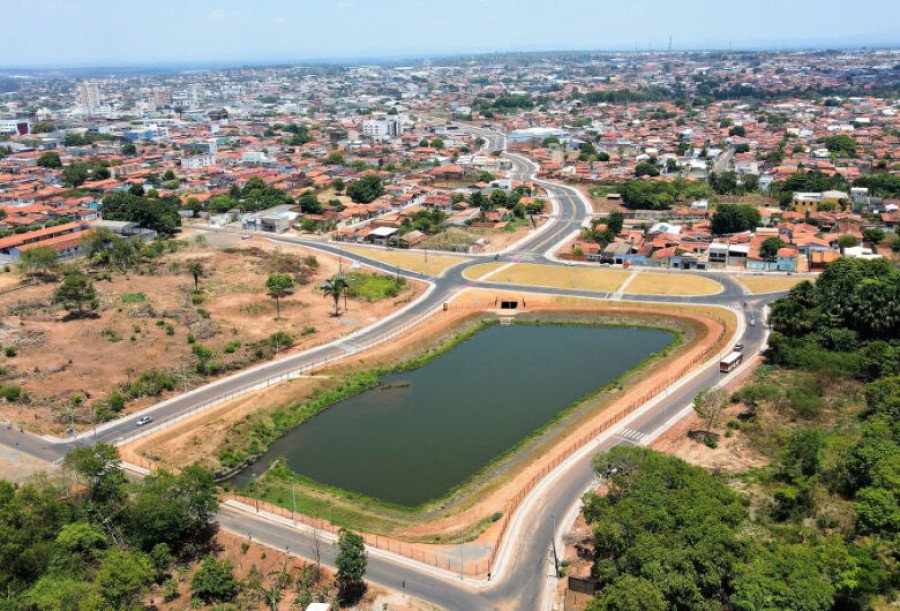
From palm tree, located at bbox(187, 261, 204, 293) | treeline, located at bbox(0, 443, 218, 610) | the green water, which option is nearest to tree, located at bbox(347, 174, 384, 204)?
palm tree, located at bbox(187, 261, 204, 293)

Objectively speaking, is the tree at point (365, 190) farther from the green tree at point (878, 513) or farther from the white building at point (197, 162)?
the green tree at point (878, 513)

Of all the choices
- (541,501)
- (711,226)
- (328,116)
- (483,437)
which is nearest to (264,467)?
(483,437)

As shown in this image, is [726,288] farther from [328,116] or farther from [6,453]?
[328,116]

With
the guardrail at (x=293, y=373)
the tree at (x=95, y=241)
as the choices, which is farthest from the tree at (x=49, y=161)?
the guardrail at (x=293, y=373)

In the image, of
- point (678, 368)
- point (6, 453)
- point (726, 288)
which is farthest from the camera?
point (726, 288)

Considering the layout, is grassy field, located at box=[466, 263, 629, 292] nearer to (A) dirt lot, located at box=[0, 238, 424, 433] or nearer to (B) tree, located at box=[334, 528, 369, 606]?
(A) dirt lot, located at box=[0, 238, 424, 433]
